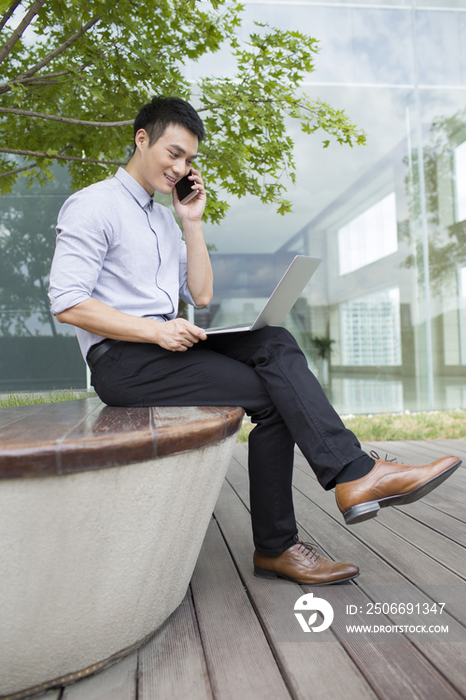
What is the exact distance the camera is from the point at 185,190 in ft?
6.66

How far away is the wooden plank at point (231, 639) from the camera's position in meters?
1.12

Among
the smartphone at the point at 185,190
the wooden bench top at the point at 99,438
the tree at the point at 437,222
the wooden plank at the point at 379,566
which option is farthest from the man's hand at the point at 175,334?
the tree at the point at 437,222

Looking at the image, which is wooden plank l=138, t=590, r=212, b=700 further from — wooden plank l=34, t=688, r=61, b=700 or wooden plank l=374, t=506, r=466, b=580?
wooden plank l=374, t=506, r=466, b=580

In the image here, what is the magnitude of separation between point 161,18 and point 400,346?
15.1 feet

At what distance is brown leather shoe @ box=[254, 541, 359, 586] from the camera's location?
5.32 feet

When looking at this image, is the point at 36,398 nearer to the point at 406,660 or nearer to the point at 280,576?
the point at 280,576

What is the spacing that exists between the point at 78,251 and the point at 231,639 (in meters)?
1.18

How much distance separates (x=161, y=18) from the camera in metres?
Result: 3.05

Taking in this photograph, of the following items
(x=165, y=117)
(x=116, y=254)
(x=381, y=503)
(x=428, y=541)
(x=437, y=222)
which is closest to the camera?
(x=381, y=503)

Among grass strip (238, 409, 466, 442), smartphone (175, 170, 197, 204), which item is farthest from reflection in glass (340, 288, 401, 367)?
smartphone (175, 170, 197, 204)

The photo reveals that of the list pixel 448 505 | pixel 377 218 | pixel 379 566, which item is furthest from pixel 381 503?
pixel 377 218

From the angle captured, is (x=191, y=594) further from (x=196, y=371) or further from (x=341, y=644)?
(x=196, y=371)

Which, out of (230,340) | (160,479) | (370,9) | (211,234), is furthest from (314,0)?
(160,479)

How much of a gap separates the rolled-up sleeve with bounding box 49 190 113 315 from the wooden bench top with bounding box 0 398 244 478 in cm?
36
